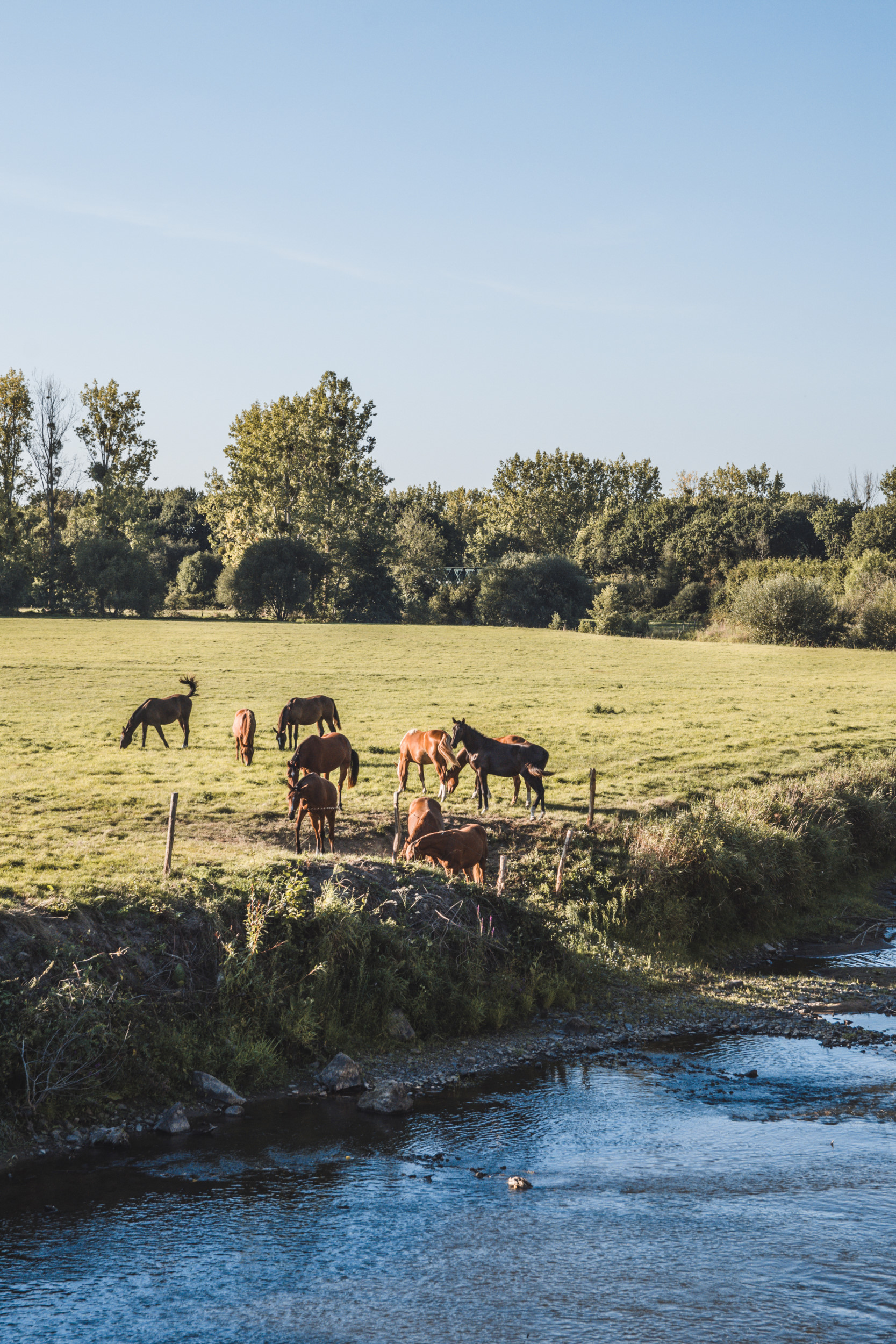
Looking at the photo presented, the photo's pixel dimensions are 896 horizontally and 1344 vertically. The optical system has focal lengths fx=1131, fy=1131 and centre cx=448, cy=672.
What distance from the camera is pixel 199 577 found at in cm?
9750

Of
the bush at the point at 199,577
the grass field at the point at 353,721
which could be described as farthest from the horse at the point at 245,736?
the bush at the point at 199,577

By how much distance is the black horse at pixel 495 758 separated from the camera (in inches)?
927

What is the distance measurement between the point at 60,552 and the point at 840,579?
59082mm

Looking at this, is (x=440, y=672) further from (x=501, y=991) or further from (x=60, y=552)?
(x=60, y=552)

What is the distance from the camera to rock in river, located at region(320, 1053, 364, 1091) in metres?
13.8

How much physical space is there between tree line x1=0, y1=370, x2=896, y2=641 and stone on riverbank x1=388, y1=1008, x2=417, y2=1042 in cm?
6513

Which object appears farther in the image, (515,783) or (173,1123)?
(515,783)

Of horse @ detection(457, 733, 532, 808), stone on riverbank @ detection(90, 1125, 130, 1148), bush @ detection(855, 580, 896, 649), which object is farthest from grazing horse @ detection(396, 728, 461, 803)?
bush @ detection(855, 580, 896, 649)

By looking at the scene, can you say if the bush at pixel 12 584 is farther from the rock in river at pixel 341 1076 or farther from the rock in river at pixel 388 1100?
the rock in river at pixel 388 1100

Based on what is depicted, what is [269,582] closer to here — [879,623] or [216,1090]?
[879,623]

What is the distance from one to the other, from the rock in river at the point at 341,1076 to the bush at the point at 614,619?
7088 cm

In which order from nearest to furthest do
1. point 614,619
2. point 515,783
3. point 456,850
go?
point 456,850, point 515,783, point 614,619

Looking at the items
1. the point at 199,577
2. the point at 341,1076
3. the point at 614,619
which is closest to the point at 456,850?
the point at 341,1076

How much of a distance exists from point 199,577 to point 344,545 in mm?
14280
